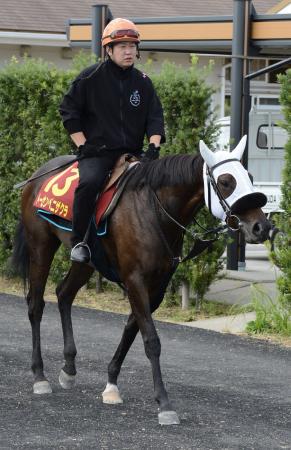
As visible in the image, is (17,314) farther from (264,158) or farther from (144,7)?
(144,7)

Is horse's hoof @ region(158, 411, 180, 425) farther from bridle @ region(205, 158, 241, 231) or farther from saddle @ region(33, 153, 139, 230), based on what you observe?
saddle @ region(33, 153, 139, 230)

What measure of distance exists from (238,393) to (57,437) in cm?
188

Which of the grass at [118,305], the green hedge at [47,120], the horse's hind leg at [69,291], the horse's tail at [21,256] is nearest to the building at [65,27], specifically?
the green hedge at [47,120]

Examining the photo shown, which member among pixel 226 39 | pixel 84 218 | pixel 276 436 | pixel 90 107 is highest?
pixel 226 39

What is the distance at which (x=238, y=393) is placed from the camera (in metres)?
8.05

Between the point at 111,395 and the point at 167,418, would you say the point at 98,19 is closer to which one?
the point at 111,395

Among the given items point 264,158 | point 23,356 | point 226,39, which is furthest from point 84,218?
point 264,158

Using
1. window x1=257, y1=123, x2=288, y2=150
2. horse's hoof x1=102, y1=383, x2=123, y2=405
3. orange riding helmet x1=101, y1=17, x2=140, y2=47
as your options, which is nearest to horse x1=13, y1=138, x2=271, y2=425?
horse's hoof x1=102, y1=383, x2=123, y2=405

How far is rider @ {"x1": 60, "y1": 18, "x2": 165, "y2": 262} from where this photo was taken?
770 centimetres

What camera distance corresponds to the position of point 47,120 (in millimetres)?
13227

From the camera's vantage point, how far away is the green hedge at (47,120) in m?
11.6

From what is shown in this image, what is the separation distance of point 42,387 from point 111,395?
0.63 metres

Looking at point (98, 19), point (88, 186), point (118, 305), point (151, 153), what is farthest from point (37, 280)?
point (98, 19)

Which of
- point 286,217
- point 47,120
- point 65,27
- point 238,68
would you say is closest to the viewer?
point 286,217
